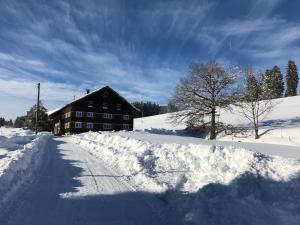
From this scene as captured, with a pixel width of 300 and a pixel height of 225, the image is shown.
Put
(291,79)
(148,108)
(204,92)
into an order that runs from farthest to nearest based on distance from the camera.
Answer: (148,108), (291,79), (204,92)

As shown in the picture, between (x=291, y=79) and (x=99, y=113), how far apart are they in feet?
226

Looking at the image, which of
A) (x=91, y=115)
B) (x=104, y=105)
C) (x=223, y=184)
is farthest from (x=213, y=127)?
(x=223, y=184)

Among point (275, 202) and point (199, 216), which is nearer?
point (199, 216)

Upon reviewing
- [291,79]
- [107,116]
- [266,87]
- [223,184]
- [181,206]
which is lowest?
[181,206]

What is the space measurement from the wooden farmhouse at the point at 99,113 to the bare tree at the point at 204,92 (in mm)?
26857

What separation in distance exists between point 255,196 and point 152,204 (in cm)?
267

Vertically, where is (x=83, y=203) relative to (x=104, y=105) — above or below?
below

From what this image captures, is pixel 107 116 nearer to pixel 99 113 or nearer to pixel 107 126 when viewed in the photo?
pixel 99 113

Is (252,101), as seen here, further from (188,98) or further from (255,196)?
(255,196)

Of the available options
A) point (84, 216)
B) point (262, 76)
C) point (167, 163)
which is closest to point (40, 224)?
point (84, 216)

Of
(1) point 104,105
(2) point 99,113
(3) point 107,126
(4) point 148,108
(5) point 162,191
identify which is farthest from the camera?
(4) point 148,108

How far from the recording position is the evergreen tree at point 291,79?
109000mm

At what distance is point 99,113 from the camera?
67.6m

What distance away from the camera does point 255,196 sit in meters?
Answer: 9.13
